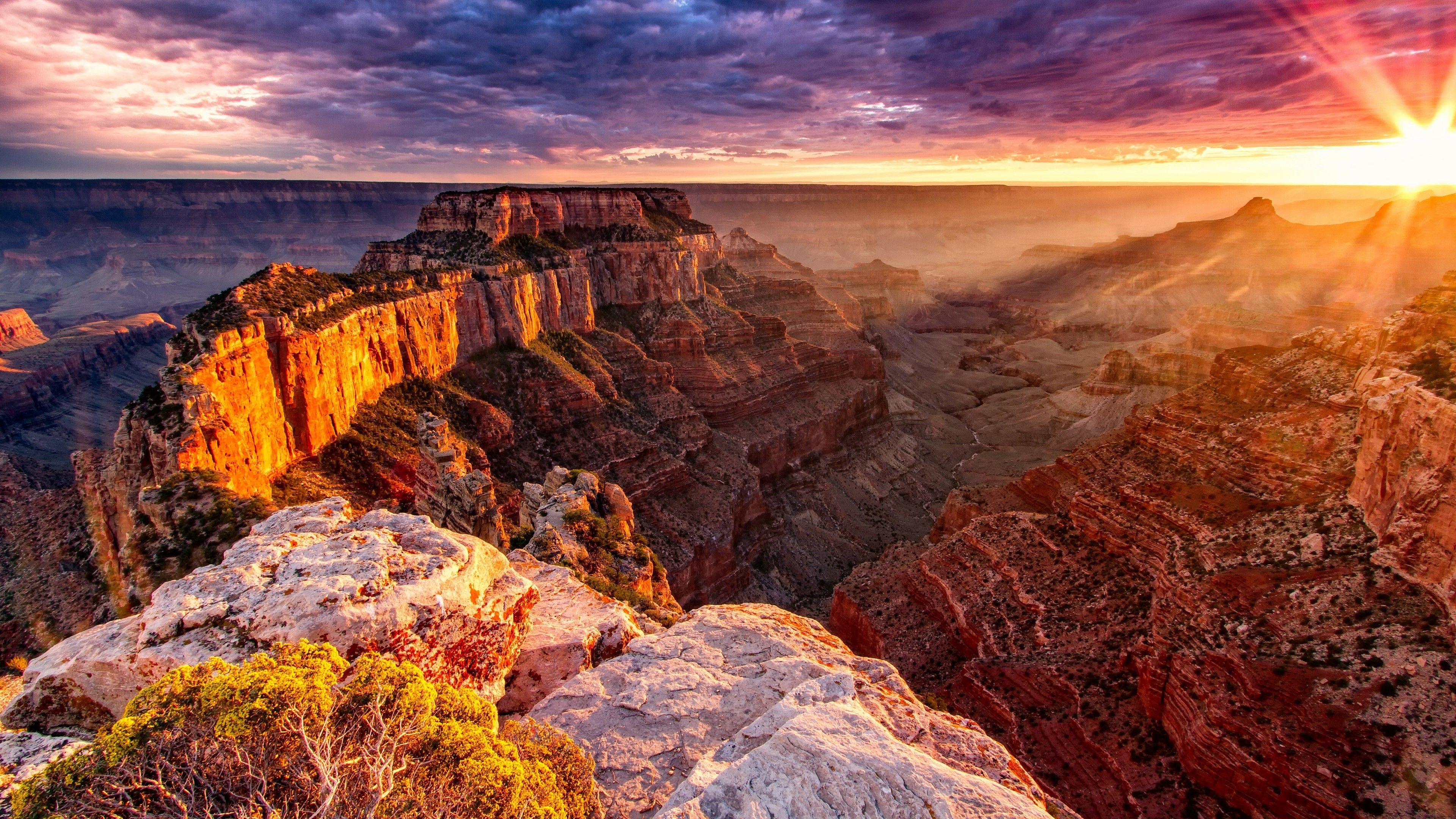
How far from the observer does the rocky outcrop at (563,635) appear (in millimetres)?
15758

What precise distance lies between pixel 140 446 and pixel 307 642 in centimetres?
2198

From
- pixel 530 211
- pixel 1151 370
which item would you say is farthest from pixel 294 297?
pixel 1151 370

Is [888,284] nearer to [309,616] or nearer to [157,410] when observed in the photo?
[157,410]

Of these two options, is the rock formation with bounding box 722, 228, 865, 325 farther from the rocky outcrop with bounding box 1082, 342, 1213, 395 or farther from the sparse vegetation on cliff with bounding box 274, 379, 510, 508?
the sparse vegetation on cliff with bounding box 274, 379, 510, 508

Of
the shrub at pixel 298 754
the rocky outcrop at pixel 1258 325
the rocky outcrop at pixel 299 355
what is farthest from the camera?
the rocky outcrop at pixel 1258 325

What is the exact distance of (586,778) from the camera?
12.2 m

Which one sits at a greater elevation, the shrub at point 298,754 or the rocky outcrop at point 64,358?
the shrub at point 298,754

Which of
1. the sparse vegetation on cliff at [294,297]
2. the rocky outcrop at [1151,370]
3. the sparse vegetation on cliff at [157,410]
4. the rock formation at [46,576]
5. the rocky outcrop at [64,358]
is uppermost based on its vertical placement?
the sparse vegetation on cliff at [294,297]

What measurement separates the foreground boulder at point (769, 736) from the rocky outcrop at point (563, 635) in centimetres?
52

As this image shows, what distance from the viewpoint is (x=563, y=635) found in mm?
16984

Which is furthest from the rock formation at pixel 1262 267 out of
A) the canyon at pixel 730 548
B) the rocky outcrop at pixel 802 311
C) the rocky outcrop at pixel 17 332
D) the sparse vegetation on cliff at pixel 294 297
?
the rocky outcrop at pixel 17 332

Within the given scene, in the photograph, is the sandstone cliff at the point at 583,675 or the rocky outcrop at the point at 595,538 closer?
the sandstone cliff at the point at 583,675

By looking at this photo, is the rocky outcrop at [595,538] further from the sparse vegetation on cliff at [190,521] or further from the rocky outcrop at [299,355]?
the rocky outcrop at [299,355]

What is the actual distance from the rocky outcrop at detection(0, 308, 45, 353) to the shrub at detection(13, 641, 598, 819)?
153 m
